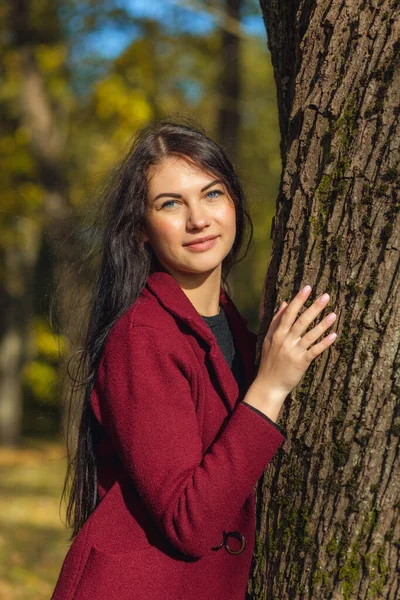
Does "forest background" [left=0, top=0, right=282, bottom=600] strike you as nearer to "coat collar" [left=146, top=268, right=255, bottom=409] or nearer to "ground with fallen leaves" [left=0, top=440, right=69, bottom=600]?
"ground with fallen leaves" [left=0, top=440, right=69, bottom=600]

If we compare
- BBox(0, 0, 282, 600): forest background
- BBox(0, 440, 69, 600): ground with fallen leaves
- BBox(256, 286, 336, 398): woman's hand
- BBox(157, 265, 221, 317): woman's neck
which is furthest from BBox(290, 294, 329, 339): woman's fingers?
BBox(0, 0, 282, 600): forest background

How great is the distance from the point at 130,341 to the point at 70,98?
13.7 meters

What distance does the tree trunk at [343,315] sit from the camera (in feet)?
6.17

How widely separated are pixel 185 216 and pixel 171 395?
0.56 m

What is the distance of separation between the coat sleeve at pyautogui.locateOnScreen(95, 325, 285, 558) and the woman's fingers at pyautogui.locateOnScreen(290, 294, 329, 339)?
237 mm

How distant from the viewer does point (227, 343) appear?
244cm

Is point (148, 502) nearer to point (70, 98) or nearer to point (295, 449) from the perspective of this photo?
point (295, 449)

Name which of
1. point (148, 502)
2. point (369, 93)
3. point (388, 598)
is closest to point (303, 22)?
point (369, 93)

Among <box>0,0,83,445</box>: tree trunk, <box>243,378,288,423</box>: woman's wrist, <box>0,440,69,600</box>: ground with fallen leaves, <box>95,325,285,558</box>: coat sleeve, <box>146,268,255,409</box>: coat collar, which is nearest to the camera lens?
<box>95,325,285,558</box>: coat sleeve

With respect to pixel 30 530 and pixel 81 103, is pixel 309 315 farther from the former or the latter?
pixel 81 103

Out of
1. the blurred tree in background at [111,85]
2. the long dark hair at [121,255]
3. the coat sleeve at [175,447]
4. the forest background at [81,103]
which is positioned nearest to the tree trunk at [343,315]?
the coat sleeve at [175,447]

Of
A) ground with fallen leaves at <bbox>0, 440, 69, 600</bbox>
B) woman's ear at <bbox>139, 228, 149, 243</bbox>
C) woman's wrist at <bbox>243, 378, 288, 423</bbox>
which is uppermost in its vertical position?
woman's ear at <bbox>139, 228, 149, 243</bbox>

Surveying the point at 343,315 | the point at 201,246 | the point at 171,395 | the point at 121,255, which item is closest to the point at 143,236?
the point at 121,255

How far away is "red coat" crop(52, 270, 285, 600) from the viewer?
Result: 74.4 inches
